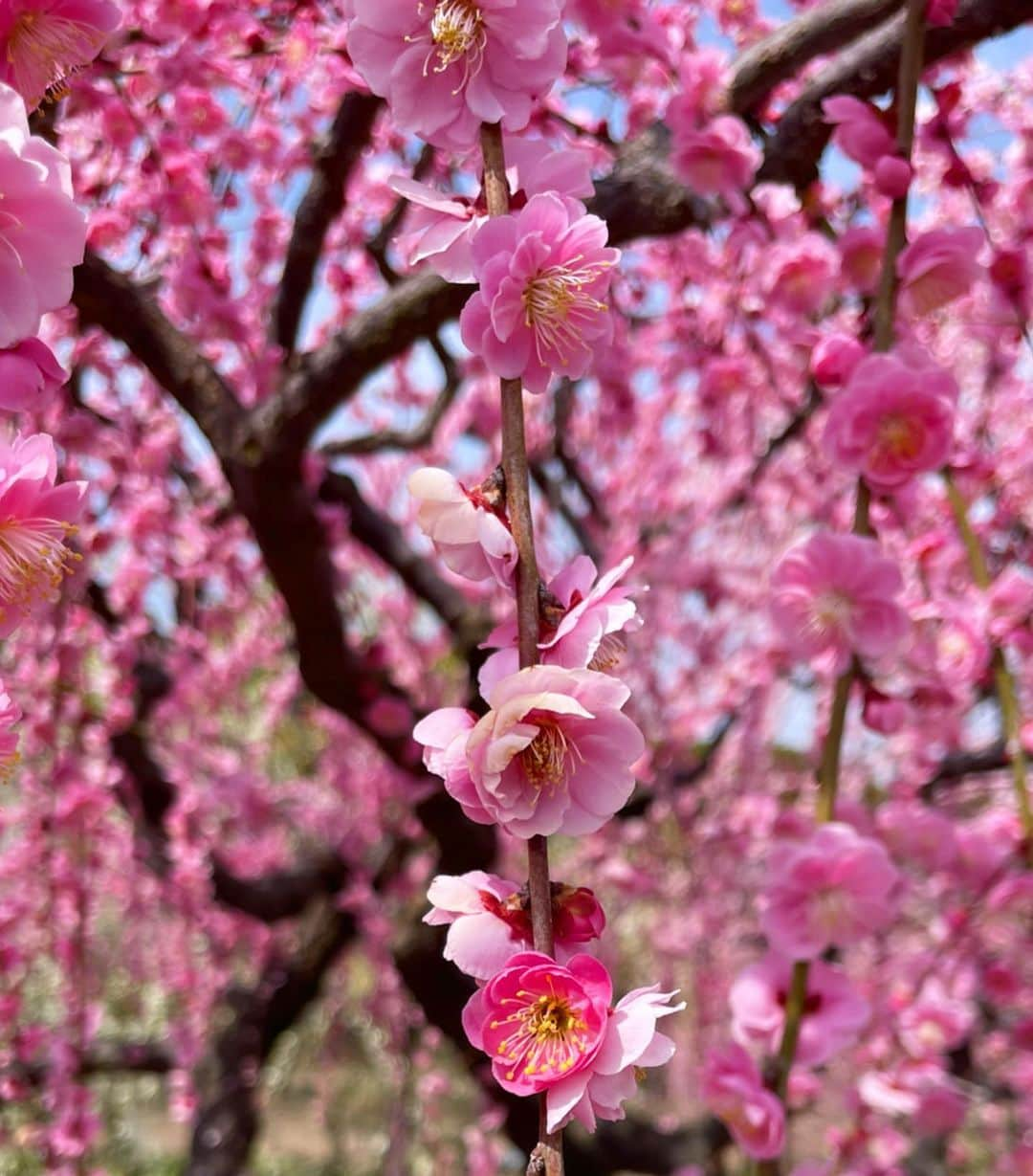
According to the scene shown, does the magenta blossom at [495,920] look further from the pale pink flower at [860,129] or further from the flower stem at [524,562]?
the pale pink flower at [860,129]

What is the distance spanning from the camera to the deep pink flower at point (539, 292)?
76 centimetres

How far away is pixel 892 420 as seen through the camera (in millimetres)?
1233

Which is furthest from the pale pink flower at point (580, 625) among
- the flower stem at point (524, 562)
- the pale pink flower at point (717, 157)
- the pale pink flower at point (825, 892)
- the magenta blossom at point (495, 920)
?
the pale pink flower at point (717, 157)

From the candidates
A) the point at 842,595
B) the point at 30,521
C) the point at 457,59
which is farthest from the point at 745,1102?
the point at 457,59

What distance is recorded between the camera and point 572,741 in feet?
2.35

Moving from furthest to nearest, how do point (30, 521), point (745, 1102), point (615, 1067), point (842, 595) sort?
point (842, 595) < point (745, 1102) < point (30, 521) < point (615, 1067)

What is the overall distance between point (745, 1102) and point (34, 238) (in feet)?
3.57

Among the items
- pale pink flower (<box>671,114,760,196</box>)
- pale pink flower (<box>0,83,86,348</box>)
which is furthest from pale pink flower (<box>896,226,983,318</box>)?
pale pink flower (<box>0,83,86,348</box>)

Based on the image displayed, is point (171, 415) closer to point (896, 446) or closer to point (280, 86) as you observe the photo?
point (280, 86)

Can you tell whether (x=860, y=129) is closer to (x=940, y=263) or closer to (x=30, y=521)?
(x=940, y=263)

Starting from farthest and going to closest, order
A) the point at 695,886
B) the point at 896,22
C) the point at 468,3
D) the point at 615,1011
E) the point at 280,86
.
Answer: the point at 695,886
the point at 280,86
the point at 896,22
the point at 468,3
the point at 615,1011

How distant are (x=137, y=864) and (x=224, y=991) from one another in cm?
57

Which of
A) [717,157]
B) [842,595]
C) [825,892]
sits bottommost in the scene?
[825,892]

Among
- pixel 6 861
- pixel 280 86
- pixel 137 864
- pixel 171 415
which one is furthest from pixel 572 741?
pixel 137 864
